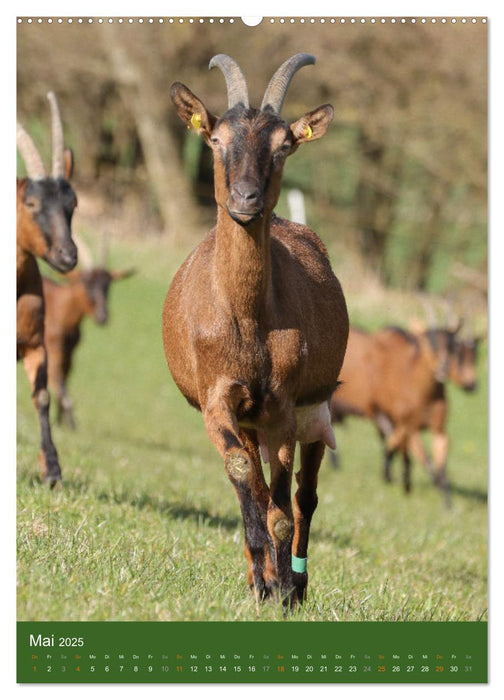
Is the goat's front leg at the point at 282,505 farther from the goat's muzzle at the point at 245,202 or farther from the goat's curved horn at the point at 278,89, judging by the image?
the goat's curved horn at the point at 278,89

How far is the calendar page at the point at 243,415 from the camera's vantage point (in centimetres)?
470

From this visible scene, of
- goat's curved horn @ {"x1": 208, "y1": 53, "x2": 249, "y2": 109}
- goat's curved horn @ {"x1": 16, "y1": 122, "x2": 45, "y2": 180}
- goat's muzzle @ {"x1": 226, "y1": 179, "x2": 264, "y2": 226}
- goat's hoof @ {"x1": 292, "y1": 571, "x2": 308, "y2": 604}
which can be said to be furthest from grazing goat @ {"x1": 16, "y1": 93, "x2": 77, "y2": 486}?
goat's muzzle @ {"x1": 226, "y1": 179, "x2": 264, "y2": 226}

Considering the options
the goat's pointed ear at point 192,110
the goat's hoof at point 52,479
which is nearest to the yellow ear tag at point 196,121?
the goat's pointed ear at point 192,110

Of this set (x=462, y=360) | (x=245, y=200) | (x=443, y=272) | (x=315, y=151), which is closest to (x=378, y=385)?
(x=462, y=360)

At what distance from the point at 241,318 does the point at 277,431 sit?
545 millimetres

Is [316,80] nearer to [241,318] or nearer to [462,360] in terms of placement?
[462,360]

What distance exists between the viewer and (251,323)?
503cm

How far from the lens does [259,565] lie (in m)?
5.09

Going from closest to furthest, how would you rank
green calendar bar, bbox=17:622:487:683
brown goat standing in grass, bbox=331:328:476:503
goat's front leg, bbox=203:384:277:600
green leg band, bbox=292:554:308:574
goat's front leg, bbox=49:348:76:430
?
1. green calendar bar, bbox=17:622:487:683
2. goat's front leg, bbox=203:384:277:600
3. green leg band, bbox=292:554:308:574
4. goat's front leg, bbox=49:348:76:430
5. brown goat standing in grass, bbox=331:328:476:503

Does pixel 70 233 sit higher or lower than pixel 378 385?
higher

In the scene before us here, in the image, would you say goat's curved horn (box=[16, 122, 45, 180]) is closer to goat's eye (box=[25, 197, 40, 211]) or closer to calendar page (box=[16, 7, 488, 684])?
calendar page (box=[16, 7, 488, 684])

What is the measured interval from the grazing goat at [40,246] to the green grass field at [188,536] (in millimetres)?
534

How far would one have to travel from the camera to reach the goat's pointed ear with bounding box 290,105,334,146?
5.18m

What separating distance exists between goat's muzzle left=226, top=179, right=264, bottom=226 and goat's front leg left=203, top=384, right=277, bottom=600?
0.77 m
